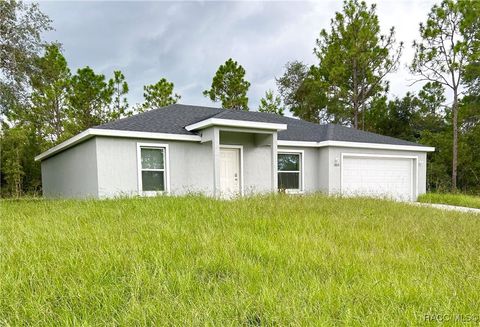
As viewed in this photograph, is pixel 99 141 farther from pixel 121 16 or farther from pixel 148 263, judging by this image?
pixel 148 263

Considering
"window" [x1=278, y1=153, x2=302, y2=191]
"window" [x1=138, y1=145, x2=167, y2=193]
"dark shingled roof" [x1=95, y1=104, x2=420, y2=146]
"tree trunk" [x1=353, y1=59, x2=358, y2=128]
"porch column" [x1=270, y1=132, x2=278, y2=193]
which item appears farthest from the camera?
"tree trunk" [x1=353, y1=59, x2=358, y2=128]

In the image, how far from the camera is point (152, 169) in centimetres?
974

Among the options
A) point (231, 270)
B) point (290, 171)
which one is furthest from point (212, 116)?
point (231, 270)

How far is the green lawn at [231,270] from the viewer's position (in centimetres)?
232

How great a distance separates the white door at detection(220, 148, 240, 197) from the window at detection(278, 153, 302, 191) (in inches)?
75.3

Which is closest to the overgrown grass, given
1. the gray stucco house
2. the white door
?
the gray stucco house

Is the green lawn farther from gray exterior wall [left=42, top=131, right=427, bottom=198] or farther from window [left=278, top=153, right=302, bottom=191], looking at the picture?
window [left=278, top=153, right=302, bottom=191]

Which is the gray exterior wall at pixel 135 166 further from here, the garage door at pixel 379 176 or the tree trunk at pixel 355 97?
the tree trunk at pixel 355 97

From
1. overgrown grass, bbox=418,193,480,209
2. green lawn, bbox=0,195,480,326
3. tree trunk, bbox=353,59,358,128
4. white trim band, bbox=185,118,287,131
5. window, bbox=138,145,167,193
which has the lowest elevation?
overgrown grass, bbox=418,193,480,209

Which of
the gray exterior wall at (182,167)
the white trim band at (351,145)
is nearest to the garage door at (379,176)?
the gray exterior wall at (182,167)

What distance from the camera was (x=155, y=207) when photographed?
236 inches

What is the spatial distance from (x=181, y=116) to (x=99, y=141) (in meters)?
3.66

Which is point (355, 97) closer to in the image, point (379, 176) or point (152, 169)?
point (379, 176)

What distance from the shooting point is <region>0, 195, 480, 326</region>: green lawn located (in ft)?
7.61
